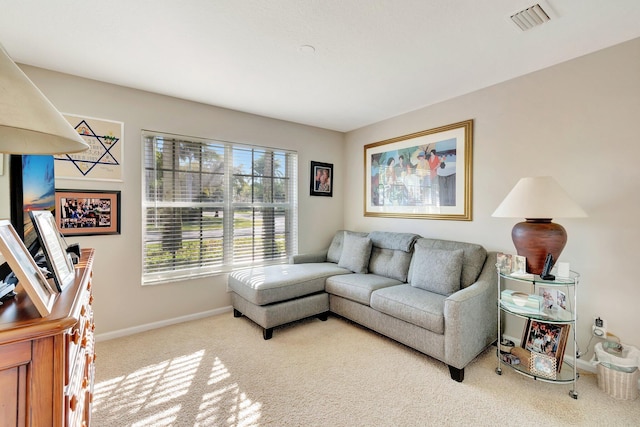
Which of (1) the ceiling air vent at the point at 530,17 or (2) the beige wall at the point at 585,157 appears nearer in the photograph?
(1) the ceiling air vent at the point at 530,17

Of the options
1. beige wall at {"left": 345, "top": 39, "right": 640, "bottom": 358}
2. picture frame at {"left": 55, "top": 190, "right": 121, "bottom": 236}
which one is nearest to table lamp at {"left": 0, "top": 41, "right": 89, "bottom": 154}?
picture frame at {"left": 55, "top": 190, "right": 121, "bottom": 236}

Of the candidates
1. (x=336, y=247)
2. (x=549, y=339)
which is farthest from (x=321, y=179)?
(x=549, y=339)

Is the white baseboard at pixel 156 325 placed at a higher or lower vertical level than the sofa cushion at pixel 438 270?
lower

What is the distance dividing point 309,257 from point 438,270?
167cm

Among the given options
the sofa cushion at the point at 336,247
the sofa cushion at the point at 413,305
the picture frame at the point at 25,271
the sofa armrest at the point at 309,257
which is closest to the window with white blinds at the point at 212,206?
the sofa armrest at the point at 309,257

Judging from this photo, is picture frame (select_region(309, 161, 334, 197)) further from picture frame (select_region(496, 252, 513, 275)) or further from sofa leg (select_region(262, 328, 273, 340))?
picture frame (select_region(496, 252, 513, 275))

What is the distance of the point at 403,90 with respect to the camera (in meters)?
2.91

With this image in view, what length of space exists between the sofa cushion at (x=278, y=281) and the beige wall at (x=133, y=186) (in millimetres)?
444

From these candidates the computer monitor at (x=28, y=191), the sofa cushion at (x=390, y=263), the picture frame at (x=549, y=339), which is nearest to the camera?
the computer monitor at (x=28, y=191)

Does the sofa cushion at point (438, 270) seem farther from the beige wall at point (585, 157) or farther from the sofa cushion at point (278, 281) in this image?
the sofa cushion at point (278, 281)

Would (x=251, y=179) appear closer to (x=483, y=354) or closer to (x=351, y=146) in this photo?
(x=351, y=146)

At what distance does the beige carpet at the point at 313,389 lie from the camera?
176 centimetres

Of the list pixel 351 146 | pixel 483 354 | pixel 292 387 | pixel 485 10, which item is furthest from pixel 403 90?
pixel 292 387

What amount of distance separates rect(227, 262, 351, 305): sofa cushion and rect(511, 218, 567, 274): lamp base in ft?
5.96
